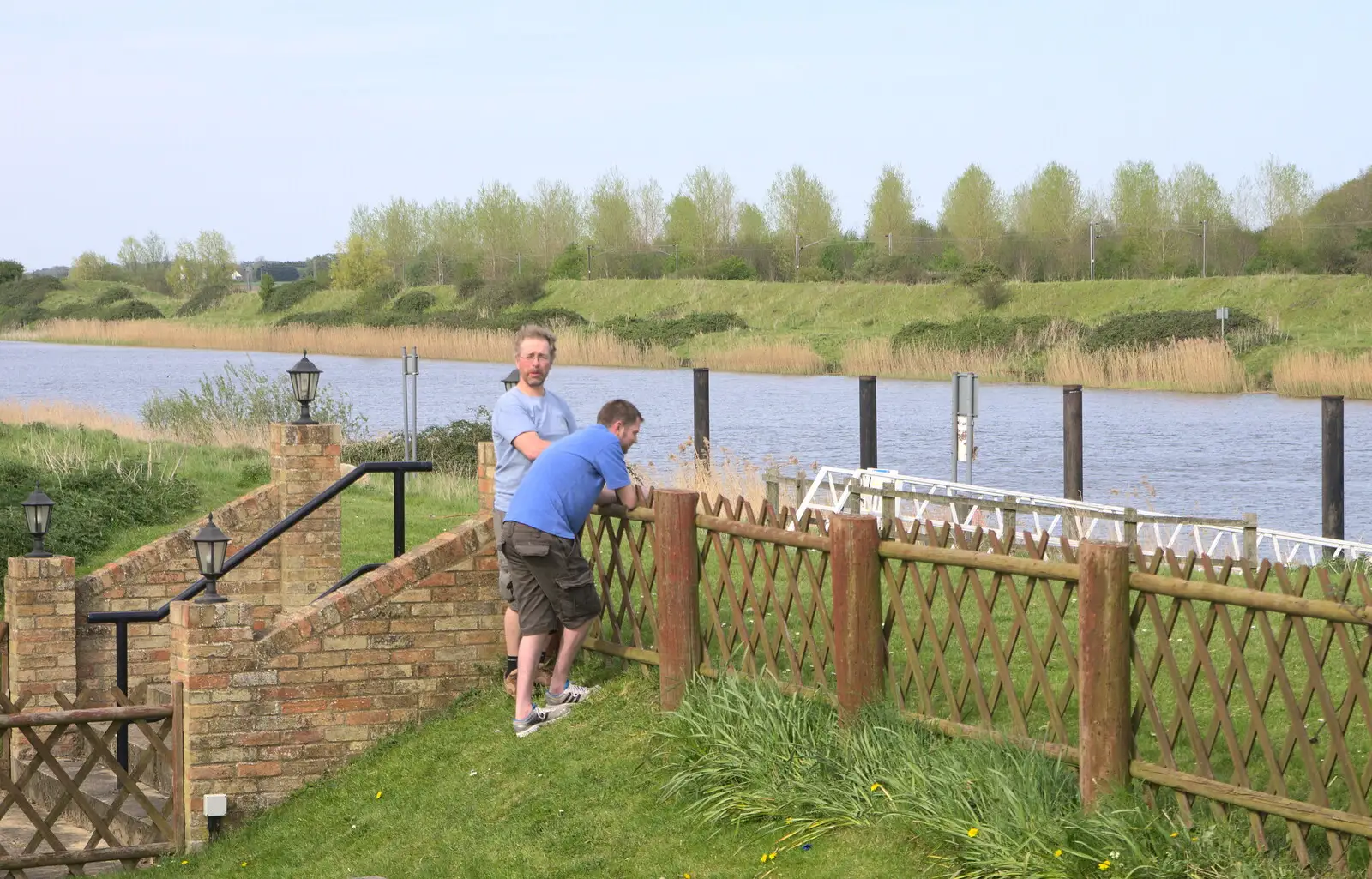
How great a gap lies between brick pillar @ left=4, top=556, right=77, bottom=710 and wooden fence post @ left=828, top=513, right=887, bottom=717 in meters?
6.25

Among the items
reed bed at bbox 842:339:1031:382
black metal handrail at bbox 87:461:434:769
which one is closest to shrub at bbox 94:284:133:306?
reed bed at bbox 842:339:1031:382

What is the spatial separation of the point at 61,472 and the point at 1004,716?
544 inches

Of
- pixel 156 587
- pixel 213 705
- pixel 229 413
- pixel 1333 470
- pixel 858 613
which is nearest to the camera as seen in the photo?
pixel 858 613

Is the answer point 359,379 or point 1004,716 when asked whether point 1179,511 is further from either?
point 359,379

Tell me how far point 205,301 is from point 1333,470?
90.7 m

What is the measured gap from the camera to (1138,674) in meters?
6.12

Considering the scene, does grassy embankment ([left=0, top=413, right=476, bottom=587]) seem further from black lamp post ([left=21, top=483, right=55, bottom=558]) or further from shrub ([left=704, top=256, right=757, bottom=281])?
shrub ([left=704, top=256, right=757, bottom=281])

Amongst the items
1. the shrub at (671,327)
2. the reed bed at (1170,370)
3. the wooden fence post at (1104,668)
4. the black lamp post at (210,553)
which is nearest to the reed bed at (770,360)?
the shrub at (671,327)

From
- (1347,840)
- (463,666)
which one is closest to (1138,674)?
(1347,840)

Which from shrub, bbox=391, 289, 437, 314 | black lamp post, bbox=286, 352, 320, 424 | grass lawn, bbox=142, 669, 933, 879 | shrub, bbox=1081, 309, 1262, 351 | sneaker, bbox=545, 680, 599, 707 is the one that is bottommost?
grass lawn, bbox=142, 669, 933, 879

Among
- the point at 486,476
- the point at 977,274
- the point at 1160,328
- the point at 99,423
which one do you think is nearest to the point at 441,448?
the point at 99,423

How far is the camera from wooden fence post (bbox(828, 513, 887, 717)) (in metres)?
7.22

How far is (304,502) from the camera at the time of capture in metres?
12.3

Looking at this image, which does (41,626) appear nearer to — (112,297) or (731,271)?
(731,271)
